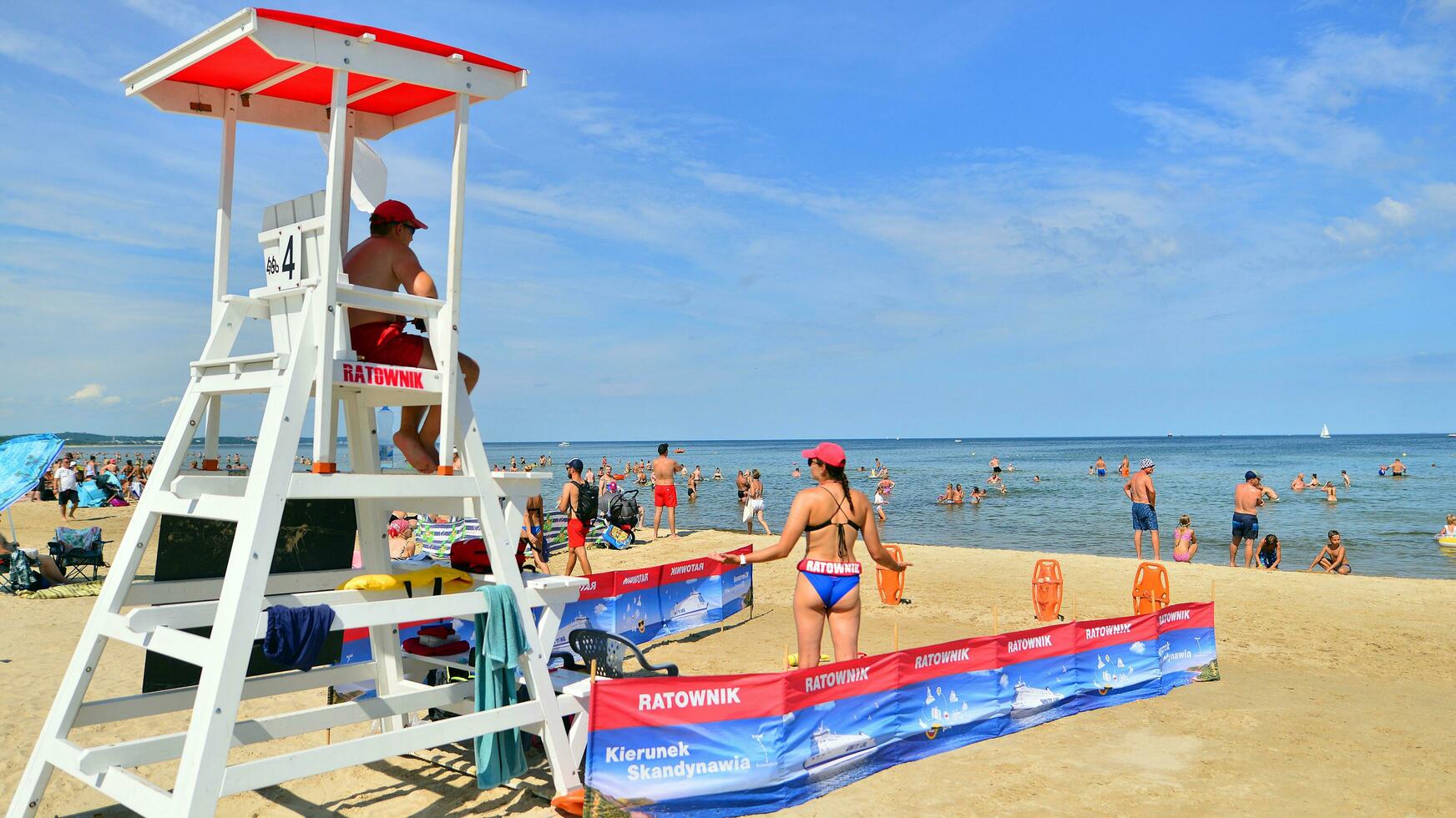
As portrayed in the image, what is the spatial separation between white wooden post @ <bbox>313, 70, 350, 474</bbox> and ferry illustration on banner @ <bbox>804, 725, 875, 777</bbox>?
331cm

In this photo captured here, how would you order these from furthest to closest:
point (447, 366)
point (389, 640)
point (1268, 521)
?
point (1268, 521) → point (389, 640) → point (447, 366)

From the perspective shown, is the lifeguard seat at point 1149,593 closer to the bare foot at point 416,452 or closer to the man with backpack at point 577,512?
the man with backpack at point 577,512

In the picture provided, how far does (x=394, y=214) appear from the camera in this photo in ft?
18.1

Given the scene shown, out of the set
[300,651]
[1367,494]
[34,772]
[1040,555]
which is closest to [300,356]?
[300,651]

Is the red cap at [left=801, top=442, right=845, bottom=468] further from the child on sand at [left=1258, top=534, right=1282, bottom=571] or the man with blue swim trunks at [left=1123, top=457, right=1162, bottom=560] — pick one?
the child on sand at [left=1258, top=534, right=1282, bottom=571]

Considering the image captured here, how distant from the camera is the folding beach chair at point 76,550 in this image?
50.0 feet

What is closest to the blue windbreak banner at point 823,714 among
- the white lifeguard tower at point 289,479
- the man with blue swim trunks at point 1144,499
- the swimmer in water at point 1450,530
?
the white lifeguard tower at point 289,479

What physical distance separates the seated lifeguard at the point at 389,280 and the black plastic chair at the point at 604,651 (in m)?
1.78

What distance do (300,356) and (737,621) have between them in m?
8.42

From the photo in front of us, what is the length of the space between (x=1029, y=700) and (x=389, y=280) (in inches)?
219

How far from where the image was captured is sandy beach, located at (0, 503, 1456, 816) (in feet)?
19.0

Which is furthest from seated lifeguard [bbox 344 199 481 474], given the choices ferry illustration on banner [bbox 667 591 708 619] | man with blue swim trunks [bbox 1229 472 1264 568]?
man with blue swim trunks [bbox 1229 472 1264 568]

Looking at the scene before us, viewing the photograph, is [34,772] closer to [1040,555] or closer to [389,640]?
[389,640]

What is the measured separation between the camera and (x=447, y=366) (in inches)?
208
